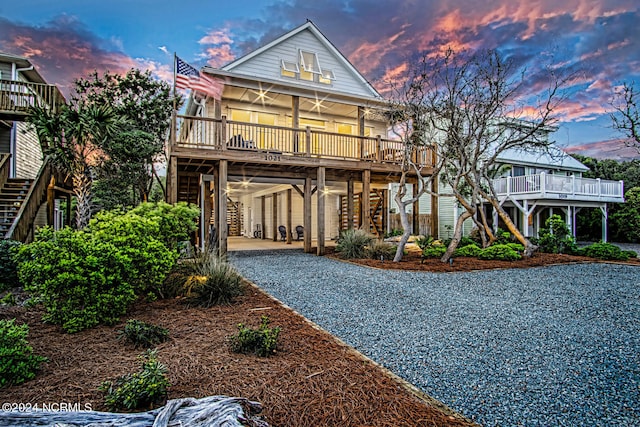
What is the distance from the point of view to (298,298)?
6.13 meters

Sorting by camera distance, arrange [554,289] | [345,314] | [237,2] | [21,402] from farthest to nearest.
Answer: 1. [237,2]
2. [554,289]
3. [345,314]
4. [21,402]

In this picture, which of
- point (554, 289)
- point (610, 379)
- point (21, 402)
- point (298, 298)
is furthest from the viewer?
point (554, 289)

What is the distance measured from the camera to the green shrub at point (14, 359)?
2.64 metres

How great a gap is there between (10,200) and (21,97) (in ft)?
16.2

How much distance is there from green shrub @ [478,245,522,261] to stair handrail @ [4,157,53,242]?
12614mm

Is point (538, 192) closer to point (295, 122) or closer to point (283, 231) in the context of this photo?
point (295, 122)

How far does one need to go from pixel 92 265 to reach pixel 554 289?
7.77 metres

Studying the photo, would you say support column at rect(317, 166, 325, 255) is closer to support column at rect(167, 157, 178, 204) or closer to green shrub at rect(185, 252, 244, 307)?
support column at rect(167, 157, 178, 204)

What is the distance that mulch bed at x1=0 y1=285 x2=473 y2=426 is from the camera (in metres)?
2.36

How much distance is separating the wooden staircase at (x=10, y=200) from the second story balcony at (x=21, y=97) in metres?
2.56

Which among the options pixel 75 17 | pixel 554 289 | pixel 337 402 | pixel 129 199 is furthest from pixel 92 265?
pixel 129 199

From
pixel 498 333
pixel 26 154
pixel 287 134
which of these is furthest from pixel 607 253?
pixel 26 154

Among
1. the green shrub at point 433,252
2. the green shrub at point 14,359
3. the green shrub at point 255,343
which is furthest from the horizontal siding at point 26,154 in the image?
the green shrub at point 433,252

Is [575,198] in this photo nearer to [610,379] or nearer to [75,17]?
[610,379]
